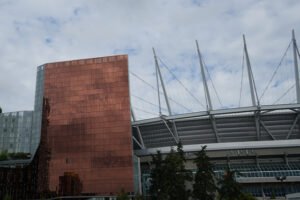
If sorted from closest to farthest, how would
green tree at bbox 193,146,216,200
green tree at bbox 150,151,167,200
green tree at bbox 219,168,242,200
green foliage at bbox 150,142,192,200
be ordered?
green tree at bbox 219,168,242,200
green tree at bbox 193,146,216,200
green foliage at bbox 150,142,192,200
green tree at bbox 150,151,167,200

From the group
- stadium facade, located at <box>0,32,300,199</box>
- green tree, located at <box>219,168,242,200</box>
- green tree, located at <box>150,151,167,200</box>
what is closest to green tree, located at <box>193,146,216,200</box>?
green tree, located at <box>219,168,242,200</box>

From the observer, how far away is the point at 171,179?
4094 centimetres

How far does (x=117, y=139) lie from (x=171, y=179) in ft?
64.9

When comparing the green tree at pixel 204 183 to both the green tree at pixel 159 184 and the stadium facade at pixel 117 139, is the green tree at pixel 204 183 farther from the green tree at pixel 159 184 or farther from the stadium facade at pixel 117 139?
the stadium facade at pixel 117 139

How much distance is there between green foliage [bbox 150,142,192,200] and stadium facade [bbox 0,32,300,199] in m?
14.1

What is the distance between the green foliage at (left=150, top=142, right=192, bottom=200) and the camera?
40.2 meters

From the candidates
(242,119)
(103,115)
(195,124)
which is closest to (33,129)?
(103,115)

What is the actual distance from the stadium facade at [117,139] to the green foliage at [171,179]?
553 inches

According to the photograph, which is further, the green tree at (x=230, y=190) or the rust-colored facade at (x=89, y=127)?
the rust-colored facade at (x=89, y=127)

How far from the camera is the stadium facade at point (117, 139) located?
57.1m

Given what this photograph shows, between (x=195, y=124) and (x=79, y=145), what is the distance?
Answer: 2341 cm

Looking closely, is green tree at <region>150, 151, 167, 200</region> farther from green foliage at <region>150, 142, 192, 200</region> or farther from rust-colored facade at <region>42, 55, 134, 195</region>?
rust-colored facade at <region>42, 55, 134, 195</region>

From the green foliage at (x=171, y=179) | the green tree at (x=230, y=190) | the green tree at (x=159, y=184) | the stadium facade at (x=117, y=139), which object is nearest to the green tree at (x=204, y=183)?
the green tree at (x=230, y=190)

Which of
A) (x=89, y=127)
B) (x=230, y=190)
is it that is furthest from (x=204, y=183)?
(x=89, y=127)
